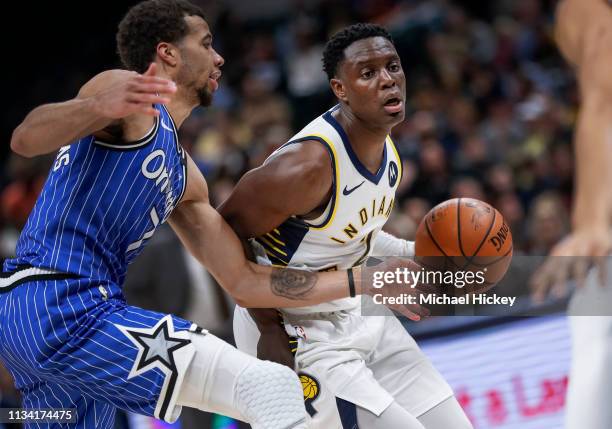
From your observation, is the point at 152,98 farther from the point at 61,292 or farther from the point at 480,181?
the point at 480,181

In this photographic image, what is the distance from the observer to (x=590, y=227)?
2320 mm

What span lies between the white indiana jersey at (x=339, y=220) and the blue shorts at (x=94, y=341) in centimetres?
76

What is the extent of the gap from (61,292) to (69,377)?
0.31m

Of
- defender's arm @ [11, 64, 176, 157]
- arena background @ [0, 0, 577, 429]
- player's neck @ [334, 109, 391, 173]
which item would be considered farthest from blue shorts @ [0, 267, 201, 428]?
arena background @ [0, 0, 577, 429]

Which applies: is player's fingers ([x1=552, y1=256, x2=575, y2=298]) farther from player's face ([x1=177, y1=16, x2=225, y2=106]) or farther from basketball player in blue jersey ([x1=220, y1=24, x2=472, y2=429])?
player's face ([x1=177, y1=16, x2=225, y2=106])

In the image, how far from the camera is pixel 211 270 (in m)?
3.97

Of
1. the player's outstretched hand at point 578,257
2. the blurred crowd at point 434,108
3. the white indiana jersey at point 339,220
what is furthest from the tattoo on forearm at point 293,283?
the blurred crowd at point 434,108

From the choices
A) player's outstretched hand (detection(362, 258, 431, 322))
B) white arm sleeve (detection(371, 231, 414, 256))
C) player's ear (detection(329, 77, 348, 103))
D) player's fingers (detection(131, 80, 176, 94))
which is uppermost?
player's ear (detection(329, 77, 348, 103))

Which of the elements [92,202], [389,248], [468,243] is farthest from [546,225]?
[92,202]

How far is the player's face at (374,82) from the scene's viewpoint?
153 inches

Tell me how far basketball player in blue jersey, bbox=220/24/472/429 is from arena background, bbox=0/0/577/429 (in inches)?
32.6

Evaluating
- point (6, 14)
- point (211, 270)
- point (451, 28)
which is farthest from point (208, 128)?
point (211, 270)

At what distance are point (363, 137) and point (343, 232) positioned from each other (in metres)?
0.41

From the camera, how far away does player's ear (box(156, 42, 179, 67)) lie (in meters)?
3.79
